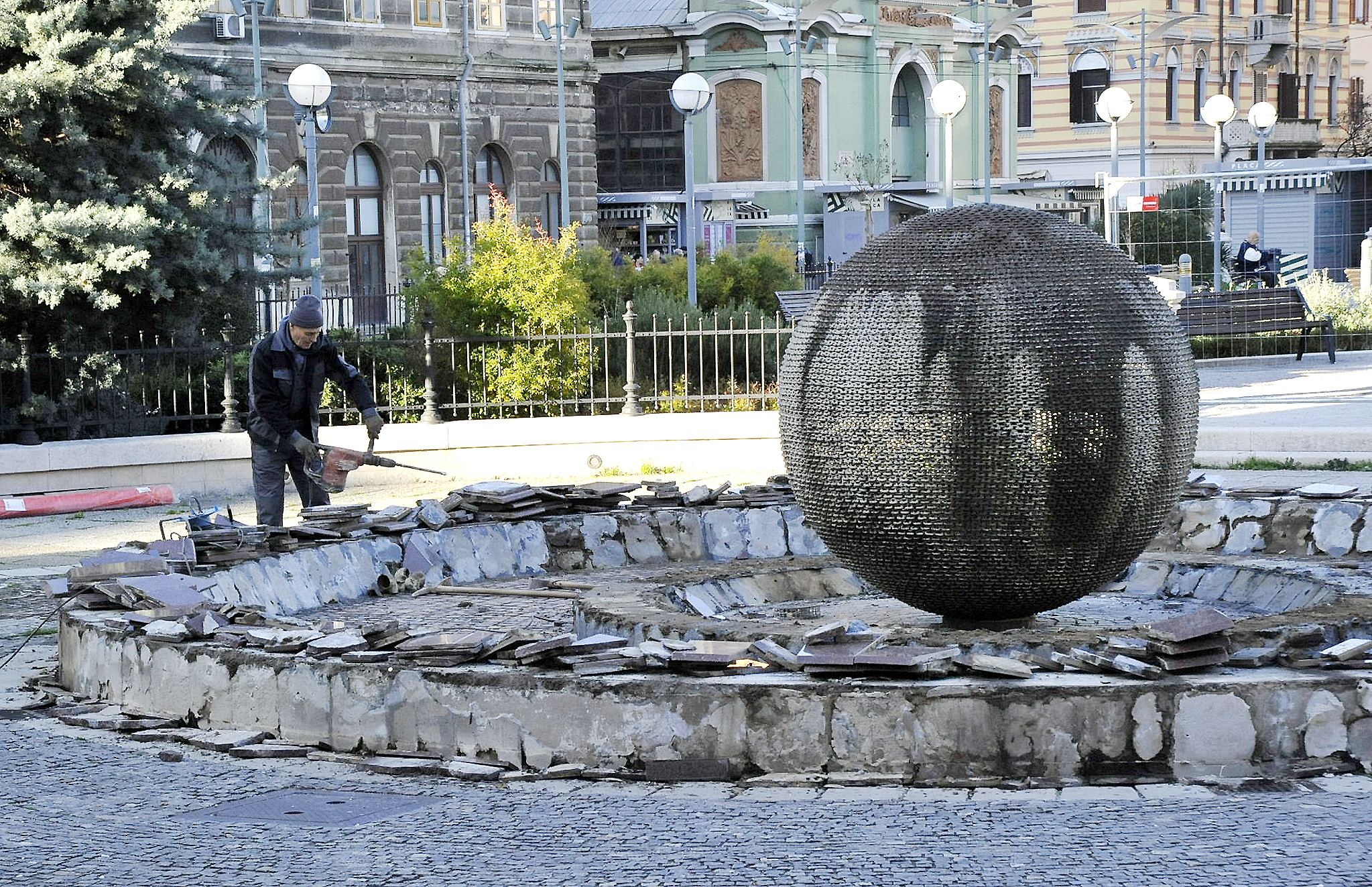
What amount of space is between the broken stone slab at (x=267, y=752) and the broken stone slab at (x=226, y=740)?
0.03m

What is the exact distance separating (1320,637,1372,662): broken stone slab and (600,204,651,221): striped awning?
4470 centimetres

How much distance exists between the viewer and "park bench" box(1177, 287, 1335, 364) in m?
26.4

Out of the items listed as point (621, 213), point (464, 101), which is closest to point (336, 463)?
point (464, 101)

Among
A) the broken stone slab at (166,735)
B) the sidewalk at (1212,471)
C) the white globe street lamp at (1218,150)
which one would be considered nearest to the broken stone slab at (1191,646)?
the broken stone slab at (166,735)

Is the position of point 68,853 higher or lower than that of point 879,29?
lower

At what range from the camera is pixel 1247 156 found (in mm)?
63312

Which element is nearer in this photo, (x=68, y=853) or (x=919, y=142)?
→ (x=68, y=853)

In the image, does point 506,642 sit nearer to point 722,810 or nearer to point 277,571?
point 722,810

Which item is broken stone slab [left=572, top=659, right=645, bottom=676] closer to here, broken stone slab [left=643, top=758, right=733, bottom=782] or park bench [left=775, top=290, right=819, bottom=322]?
broken stone slab [left=643, top=758, right=733, bottom=782]

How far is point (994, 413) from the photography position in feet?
25.2

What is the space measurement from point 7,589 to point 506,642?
576 centimetres

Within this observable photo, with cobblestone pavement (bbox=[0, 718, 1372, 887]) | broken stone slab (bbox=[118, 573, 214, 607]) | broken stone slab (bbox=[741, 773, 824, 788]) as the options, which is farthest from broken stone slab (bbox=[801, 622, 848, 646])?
broken stone slab (bbox=[118, 573, 214, 607])

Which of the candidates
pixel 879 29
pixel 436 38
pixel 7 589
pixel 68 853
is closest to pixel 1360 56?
pixel 879 29

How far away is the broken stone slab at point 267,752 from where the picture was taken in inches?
288
